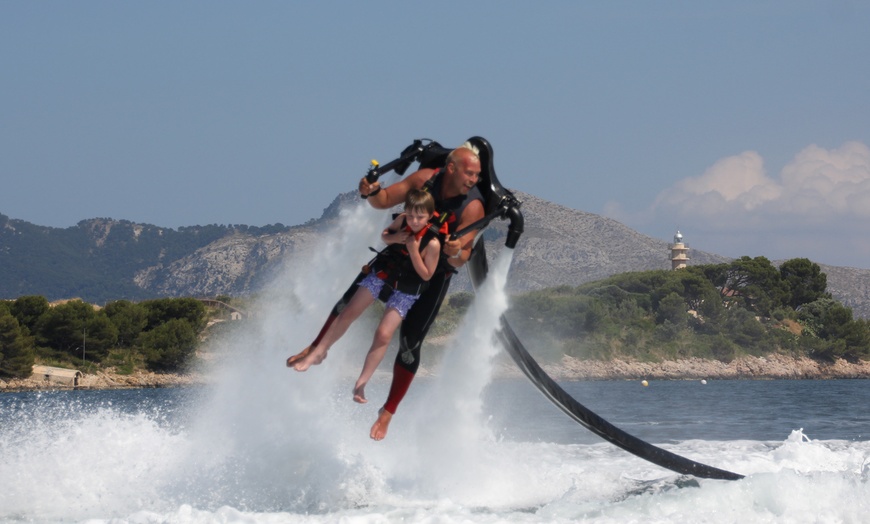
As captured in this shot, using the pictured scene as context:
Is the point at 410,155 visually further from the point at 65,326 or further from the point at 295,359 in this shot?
the point at 65,326

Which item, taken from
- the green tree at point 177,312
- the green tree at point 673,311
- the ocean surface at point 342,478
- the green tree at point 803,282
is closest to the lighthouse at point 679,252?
the green tree at point 803,282

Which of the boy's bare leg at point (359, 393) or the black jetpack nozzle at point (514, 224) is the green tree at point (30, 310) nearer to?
the boy's bare leg at point (359, 393)

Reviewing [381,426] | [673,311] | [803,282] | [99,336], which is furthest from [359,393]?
[803,282]

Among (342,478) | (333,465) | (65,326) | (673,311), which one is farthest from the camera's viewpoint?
(673,311)

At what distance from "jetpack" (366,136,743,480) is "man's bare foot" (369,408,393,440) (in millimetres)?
1525

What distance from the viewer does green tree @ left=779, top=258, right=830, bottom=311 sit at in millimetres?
91500

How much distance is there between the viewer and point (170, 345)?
60.2 meters

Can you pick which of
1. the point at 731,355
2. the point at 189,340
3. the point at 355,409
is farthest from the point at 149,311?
the point at 355,409

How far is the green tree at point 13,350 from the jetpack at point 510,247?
49702mm

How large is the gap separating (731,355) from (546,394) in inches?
3078

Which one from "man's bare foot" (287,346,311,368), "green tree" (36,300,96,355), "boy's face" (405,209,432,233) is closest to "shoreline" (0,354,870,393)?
"green tree" (36,300,96,355)

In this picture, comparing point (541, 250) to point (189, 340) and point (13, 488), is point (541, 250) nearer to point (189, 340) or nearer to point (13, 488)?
point (189, 340)

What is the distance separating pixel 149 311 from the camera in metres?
63.4

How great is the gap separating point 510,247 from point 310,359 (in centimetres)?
192
